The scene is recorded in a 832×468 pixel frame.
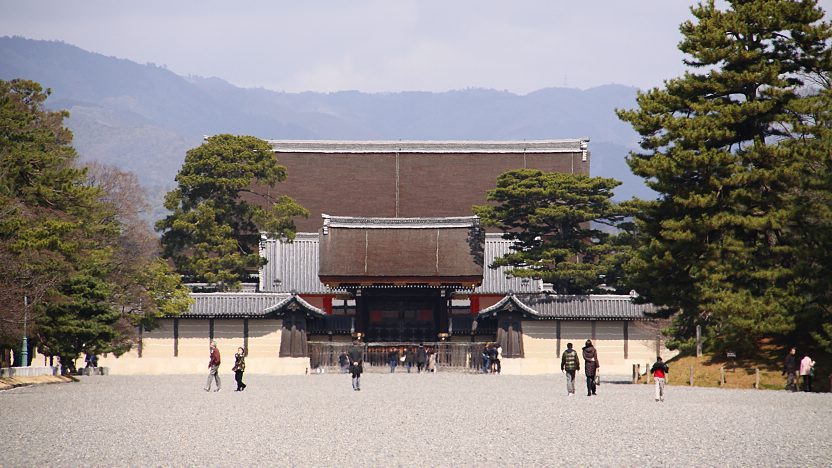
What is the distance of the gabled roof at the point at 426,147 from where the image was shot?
70125 mm

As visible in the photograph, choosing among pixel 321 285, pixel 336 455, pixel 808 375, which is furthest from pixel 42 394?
pixel 321 285

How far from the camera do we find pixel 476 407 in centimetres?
2397

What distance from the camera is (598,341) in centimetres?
5359

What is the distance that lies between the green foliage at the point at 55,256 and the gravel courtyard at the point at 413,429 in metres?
4.20

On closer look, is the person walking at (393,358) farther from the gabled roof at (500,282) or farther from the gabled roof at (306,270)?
the gabled roof at (500,282)

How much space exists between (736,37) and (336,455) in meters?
23.7

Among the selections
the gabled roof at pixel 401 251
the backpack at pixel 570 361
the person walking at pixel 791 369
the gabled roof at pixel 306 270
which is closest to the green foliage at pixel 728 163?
the person walking at pixel 791 369

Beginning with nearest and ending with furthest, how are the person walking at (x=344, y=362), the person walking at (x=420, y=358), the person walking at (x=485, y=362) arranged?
the person walking at (x=344, y=362)
the person walking at (x=485, y=362)
the person walking at (x=420, y=358)

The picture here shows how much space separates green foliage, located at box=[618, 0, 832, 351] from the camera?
1264 inches

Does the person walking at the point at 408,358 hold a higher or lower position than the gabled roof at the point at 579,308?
lower

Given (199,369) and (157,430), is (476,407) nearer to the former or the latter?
(157,430)

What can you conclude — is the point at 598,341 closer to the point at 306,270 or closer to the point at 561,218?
the point at 561,218

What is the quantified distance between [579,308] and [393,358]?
8.53 m

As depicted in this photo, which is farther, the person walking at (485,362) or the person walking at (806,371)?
the person walking at (485,362)
